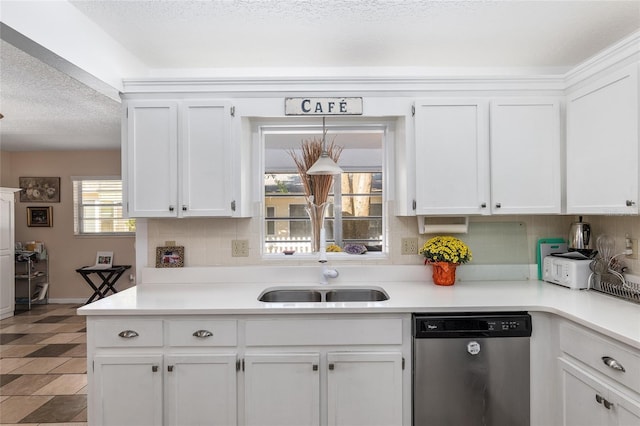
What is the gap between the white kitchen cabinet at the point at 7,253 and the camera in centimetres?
521

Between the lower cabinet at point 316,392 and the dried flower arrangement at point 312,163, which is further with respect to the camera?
the dried flower arrangement at point 312,163

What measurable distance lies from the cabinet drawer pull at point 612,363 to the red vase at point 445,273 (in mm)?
973

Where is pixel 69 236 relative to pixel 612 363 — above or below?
above

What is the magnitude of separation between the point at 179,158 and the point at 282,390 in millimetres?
1535

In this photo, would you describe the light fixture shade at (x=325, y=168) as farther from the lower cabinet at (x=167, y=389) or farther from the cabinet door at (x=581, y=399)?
the cabinet door at (x=581, y=399)

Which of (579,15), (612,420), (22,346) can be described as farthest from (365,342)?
(22,346)

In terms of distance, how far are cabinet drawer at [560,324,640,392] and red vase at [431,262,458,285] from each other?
71 centimetres

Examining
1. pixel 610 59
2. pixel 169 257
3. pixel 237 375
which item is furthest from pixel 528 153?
pixel 169 257

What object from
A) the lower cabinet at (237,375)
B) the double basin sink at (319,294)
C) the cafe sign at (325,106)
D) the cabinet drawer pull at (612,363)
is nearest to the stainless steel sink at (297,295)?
the double basin sink at (319,294)

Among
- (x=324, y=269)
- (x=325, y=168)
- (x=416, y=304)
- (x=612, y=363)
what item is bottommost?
(x=612, y=363)

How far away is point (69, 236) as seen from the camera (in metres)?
6.02

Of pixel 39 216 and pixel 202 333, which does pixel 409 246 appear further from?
A: pixel 39 216

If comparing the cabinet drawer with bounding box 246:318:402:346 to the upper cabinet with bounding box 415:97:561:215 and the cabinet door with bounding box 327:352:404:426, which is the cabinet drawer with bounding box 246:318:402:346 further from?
the upper cabinet with bounding box 415:97:561:215

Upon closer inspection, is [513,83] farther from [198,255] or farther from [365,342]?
[198,255]
